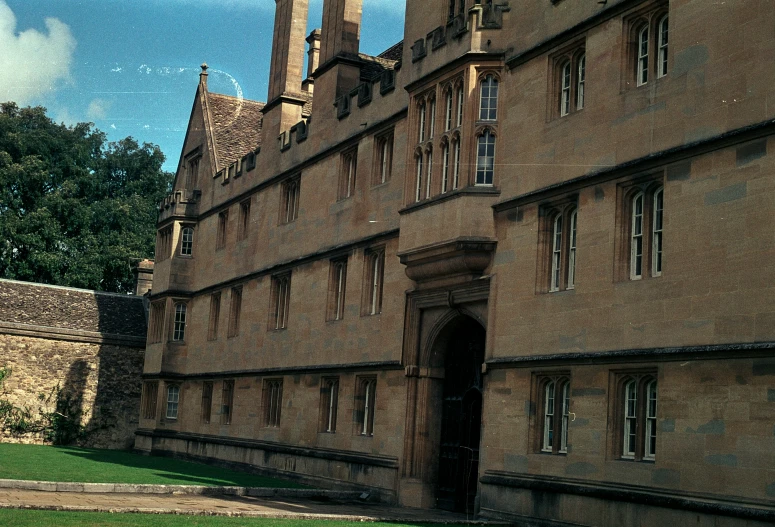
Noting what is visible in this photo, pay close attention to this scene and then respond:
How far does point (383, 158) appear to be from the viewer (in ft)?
90.3

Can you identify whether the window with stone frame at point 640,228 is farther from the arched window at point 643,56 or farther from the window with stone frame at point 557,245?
the arched window at point 643,56

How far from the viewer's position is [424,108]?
24.2 meters

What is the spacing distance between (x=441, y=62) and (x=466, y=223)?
151 inches

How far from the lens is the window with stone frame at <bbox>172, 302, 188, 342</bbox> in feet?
136

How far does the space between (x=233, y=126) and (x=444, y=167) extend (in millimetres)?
22857

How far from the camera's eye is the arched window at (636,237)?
17.8 meters

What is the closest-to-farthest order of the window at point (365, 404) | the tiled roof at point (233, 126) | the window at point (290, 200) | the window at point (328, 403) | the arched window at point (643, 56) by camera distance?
the arched window at point (643, 56) < the window at point (365, 404) < the window at point (328, 403) < the window at point (290, 200) < the tiled roof at point (233, 126)

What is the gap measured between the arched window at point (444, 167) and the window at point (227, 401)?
50.9ft

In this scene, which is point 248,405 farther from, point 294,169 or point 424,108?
point 424,108

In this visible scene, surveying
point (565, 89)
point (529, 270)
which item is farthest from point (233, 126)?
point (529, 270)

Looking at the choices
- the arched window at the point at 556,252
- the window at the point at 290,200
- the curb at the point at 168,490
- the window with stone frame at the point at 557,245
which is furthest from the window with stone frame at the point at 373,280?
the arched window at the point at 556,252

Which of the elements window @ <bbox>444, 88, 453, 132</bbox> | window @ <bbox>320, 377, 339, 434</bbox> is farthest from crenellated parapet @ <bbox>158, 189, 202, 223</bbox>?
window @ <bbox>444, 88, 453, 132</bbox>

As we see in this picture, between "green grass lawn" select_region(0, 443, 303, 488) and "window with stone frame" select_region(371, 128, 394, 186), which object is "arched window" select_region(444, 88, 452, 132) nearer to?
"window with stone frame" select_region(371, 128, 394, 186)

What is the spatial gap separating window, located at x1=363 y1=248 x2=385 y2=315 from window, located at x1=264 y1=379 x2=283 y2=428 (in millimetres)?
5985
